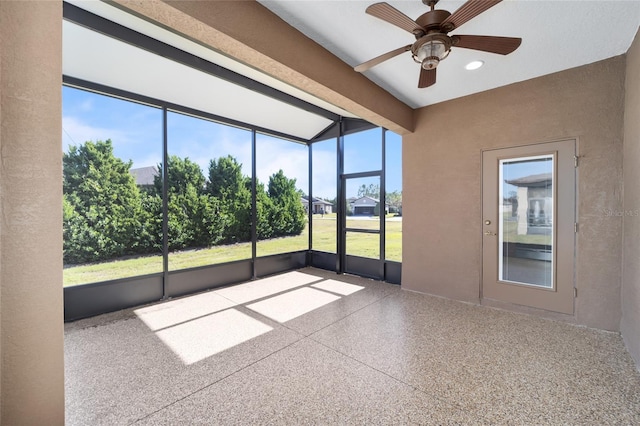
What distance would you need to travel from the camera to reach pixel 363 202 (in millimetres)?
5078

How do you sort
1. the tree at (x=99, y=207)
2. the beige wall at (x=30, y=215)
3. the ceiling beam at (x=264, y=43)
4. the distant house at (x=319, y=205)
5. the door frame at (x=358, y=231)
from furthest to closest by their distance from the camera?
the distant house at (x=319, y=205) → the door frame at (x=358, y=231) → the tree at (x=99, y=207) → the ceiling beam at (x=264, y=43) → the beige wall at (x=30, y=215)

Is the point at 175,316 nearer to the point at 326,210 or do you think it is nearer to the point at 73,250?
the point at 73,250

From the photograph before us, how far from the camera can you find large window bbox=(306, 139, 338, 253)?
554cm

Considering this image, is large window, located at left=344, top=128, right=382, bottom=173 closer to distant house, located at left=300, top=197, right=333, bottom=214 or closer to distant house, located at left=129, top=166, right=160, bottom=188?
→ distant house, located at left=300, top=197, right=333, bottom=214

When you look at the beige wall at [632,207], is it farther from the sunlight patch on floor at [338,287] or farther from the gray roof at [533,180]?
the sunlight patch on floor at [338,287]

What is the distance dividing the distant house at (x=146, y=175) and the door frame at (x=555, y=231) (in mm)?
4689

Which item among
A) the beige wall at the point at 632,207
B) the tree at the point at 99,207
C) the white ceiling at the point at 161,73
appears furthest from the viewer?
the tree at the point at 99,207

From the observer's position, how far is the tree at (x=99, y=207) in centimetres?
324

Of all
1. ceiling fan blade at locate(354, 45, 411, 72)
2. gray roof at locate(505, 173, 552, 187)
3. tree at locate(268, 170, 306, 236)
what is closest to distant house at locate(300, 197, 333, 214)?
tree at locate(268, 170, 306, 236)

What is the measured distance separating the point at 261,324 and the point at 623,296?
12.4 ft

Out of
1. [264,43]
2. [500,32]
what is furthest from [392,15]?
[500,32]

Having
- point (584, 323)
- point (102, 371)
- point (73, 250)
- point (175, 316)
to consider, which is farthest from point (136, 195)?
point (584, 323)

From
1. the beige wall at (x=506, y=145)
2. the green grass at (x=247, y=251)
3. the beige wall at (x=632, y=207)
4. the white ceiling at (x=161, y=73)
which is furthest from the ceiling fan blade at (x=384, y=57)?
the green grass at (x=247, y=251)

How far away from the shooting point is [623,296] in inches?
103
